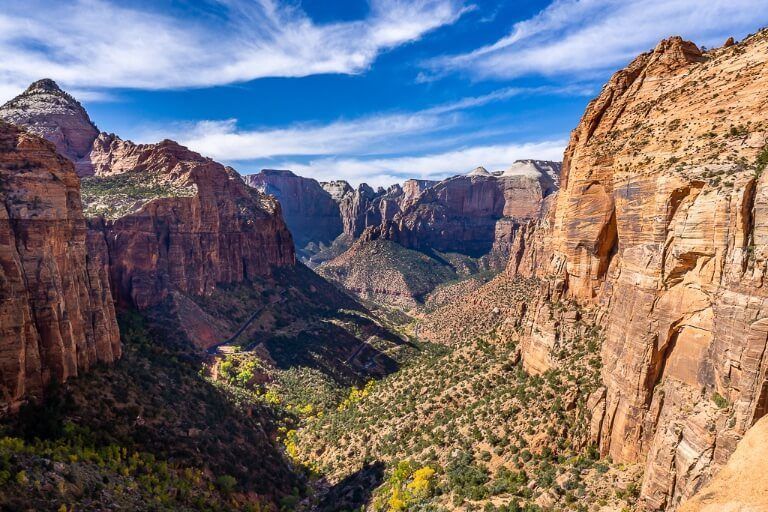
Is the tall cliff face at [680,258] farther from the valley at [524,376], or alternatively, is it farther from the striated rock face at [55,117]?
the striated rock face at [55,117]

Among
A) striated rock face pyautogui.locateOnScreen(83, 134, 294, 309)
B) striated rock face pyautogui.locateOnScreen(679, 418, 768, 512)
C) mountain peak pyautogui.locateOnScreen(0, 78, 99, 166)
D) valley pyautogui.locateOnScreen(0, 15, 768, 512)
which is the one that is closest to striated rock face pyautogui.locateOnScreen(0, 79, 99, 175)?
mountain peak pyautogui.locateOnScreen(0, 78, 99, 166)

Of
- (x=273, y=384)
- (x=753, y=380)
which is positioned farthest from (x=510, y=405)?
(x=273, y=384)

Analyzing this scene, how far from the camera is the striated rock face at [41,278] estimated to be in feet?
107

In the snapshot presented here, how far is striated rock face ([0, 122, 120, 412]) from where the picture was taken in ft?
107

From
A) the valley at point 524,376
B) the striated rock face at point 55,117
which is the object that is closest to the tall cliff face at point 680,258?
the valley at point 524,376

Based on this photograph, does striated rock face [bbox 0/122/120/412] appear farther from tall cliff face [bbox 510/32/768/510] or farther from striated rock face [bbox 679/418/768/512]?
tall cliff face [bbox 510/32/768/510]

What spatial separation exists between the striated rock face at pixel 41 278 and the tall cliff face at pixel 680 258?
44200 millimetres

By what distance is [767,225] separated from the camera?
21359 mm

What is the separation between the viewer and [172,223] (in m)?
86.4

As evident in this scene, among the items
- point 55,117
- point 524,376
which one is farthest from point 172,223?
point 524,376

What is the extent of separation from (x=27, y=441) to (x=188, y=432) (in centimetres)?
1461

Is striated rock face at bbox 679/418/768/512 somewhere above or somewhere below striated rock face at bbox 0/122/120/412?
below

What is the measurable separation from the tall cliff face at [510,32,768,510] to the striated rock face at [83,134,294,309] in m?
73.2

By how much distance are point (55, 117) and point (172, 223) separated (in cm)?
5261
